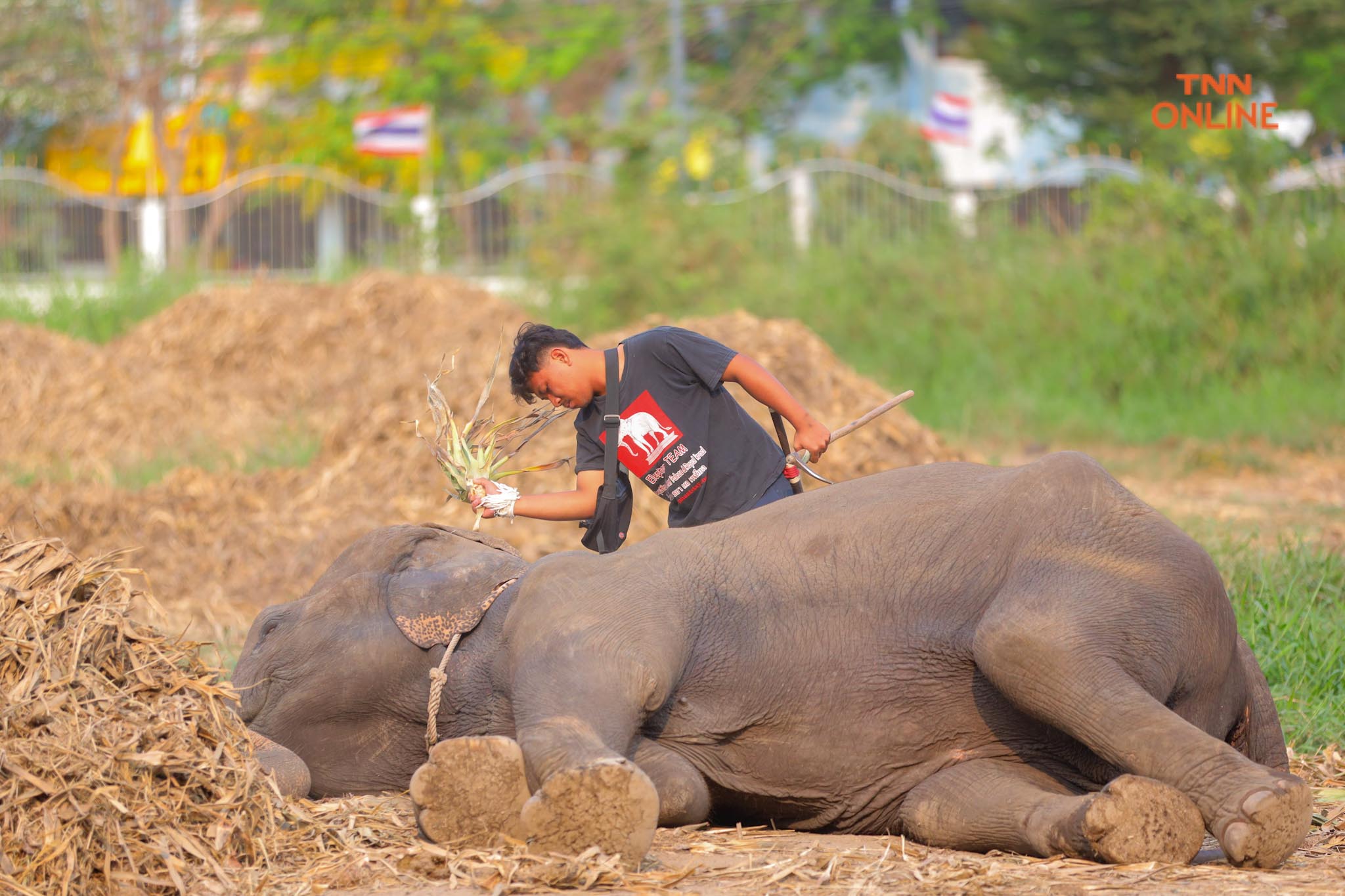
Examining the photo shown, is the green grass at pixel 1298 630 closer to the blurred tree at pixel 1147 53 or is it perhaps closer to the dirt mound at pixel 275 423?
the dirt mound at pixel 275 423

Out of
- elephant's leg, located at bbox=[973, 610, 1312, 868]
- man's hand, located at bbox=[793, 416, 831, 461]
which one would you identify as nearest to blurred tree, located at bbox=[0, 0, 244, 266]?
man's hand, located at bbox=[793, 416, 831, 461]

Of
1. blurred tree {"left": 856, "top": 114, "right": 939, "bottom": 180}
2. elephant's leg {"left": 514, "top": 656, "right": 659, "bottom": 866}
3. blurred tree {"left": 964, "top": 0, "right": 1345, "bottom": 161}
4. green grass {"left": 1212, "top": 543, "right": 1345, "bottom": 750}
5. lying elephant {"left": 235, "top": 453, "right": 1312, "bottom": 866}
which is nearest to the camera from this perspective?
elephant's leg {"left": 514, "top": 656, "right": 659, "bottom": 866}

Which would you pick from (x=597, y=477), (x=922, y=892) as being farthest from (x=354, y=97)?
(x=922, y=892)

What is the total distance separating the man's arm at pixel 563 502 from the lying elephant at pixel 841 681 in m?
0.36

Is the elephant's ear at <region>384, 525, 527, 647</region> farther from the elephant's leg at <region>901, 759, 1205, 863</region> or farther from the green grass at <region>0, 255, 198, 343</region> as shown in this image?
the green grass at <region>0, 255, 198, 343</region>

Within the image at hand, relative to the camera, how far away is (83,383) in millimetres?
11883

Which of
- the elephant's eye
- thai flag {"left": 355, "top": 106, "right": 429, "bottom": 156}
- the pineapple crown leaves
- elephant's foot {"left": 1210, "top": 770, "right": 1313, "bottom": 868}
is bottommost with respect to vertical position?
thai flag {"left": 355, "top": 106, "right": 429, "bottom": 156}

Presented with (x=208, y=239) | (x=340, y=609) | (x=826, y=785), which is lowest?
(x=208, y=239)

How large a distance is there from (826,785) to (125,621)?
5.69 ft

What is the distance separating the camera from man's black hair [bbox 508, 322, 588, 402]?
4766 millimetres

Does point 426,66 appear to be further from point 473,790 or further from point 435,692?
point 473,790

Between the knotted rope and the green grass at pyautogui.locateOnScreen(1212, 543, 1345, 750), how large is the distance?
261 cm

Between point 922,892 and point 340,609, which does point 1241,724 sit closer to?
point 922,892

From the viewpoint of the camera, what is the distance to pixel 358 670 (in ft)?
13.7
